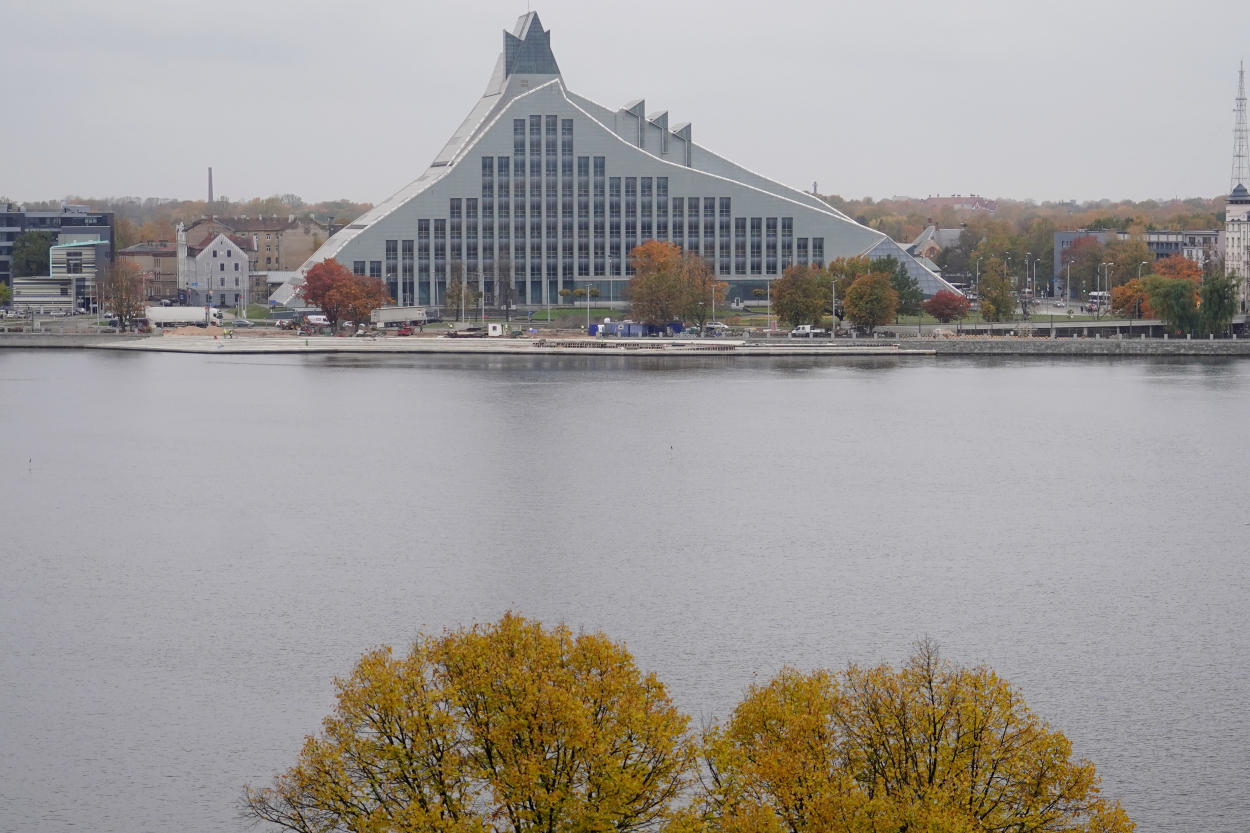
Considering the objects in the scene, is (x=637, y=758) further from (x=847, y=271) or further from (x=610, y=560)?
(x=847, y=271)

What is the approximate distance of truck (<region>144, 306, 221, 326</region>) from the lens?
98125mm

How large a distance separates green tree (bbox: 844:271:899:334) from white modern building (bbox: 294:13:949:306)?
10.7m

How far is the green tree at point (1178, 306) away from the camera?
82250 mm

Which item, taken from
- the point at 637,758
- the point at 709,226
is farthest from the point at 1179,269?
the point at 637,758

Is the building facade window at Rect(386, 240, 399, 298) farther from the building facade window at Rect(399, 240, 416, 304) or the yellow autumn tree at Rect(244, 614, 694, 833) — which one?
the yellow autumn tree at Rect(244, 614, 694, 833)

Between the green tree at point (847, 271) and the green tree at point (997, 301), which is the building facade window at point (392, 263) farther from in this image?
the green tree at point (997, 301)

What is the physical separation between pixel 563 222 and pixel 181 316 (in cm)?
2512

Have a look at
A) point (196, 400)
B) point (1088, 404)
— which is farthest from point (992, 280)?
point (196, 400)

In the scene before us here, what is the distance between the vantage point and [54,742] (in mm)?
18156

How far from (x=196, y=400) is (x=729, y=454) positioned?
23.4 metres

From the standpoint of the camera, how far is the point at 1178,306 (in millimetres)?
82375

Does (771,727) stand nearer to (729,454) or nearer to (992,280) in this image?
(729,454)

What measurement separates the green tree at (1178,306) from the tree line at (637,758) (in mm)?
73083

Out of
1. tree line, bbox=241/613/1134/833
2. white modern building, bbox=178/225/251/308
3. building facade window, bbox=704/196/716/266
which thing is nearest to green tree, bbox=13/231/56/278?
white modern building, bbox=178/225/251/308
